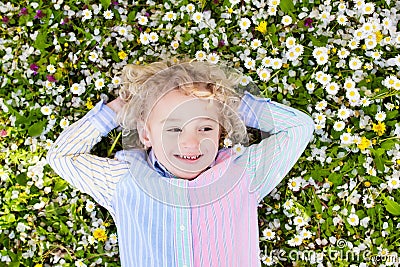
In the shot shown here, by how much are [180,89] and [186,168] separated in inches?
8.9

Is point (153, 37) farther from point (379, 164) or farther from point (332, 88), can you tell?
point (379, 164)

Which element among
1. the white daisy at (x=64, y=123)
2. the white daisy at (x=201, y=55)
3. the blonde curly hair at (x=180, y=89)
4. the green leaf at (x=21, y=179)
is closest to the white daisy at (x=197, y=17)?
the white daisy at (x=201, y=55)

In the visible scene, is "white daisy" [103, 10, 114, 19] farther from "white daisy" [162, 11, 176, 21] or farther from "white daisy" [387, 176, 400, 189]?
"white daisy" [387, 176, 400, 189]

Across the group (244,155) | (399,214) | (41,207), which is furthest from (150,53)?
(399,214)

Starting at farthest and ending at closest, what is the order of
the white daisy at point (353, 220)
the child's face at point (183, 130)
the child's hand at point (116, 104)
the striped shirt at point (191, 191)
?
the white daisy at point (353, 220) < the child's hand at point (116, 104) < the striped shirt at point (191, 191) < the child's face at point (183, 130)

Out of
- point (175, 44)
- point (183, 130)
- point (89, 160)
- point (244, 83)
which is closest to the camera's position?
point (183, 130)

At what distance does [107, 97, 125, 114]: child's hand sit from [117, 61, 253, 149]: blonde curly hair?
0.02m

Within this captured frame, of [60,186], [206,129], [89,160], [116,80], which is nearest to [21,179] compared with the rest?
[60,186]

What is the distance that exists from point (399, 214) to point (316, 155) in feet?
1.08

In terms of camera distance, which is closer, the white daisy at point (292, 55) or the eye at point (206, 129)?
the eye at point (206, 129)

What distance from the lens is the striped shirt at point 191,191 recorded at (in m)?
1.60

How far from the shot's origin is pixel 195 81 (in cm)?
155

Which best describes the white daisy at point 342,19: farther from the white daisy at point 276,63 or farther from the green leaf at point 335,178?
the green leaf at point 335,178

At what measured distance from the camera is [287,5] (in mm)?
1908
